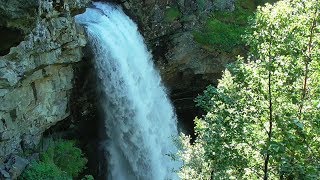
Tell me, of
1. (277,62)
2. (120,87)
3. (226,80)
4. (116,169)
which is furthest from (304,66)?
(116,169)

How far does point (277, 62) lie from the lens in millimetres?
7984

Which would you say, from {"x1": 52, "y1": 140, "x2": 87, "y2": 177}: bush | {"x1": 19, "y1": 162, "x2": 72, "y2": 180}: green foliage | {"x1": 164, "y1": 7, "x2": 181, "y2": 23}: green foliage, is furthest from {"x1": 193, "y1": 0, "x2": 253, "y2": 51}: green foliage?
{"x1": 19, "y1": 162, "x2": 72, "y2": 180}: green foliage

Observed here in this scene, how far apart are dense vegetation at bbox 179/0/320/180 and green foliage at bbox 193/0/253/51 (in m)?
12.5

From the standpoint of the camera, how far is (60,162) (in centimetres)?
1623

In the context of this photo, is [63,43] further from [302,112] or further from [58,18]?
[302,112]

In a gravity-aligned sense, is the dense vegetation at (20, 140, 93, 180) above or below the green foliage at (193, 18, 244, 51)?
below

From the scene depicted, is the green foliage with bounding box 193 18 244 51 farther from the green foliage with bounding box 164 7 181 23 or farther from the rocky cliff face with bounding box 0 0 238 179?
the green foliage with bounding box 164 7 181 23

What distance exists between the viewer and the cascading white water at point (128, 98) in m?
16.9

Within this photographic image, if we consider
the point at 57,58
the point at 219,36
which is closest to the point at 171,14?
the point at 219,36

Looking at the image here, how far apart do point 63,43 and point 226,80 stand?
718 cm

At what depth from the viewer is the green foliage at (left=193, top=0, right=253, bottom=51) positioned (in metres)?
21.4

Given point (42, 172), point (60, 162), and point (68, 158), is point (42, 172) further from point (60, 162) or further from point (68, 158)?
point (68, 158)

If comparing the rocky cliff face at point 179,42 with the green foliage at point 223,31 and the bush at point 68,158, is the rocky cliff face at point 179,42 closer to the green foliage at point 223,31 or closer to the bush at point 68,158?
the green foliage at point 223,31

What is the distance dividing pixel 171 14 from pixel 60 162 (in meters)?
8.60
